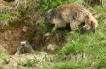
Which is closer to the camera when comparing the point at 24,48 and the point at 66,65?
the point at 66,65

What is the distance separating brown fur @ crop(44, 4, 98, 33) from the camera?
754cm

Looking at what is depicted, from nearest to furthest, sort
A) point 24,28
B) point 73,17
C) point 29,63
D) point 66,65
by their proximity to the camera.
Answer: point 66,65 → point 29,63 → point 73,17 → point 24,28

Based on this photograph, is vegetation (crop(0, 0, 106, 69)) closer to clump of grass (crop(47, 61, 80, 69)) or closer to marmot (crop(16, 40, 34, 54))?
clump of grass (crop(47, 61, 80, 69))

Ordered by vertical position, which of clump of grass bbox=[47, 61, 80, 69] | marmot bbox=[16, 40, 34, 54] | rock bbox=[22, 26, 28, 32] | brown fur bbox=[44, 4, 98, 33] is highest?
brown fur bbox=[44, 4, 98, 33]

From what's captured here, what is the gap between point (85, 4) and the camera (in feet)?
29.2

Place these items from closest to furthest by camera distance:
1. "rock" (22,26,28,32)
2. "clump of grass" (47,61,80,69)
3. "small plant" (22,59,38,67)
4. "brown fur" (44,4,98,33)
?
"clump of grass" (47,61,80,69) → "small plant" (22,59,38,67) → "brown fur" (44,4,98,33) → "rock" (22,26,28,32)

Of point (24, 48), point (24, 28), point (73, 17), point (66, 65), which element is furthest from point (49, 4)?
point (66, 65)

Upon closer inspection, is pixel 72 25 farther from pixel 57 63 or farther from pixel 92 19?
pixel 57 63

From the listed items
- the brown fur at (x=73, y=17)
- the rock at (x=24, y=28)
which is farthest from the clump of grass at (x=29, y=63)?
the rock at (x=24, y=28)

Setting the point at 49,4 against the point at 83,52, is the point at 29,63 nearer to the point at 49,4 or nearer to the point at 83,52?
the point at 83,52

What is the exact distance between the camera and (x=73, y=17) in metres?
7.59

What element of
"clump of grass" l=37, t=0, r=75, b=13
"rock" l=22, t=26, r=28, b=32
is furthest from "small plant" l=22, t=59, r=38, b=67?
"clump of grass" l=37, t=0, r=75, b=13

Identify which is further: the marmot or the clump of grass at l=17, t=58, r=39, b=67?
the marmot

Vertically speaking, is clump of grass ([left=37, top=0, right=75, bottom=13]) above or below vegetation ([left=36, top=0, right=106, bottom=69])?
above
